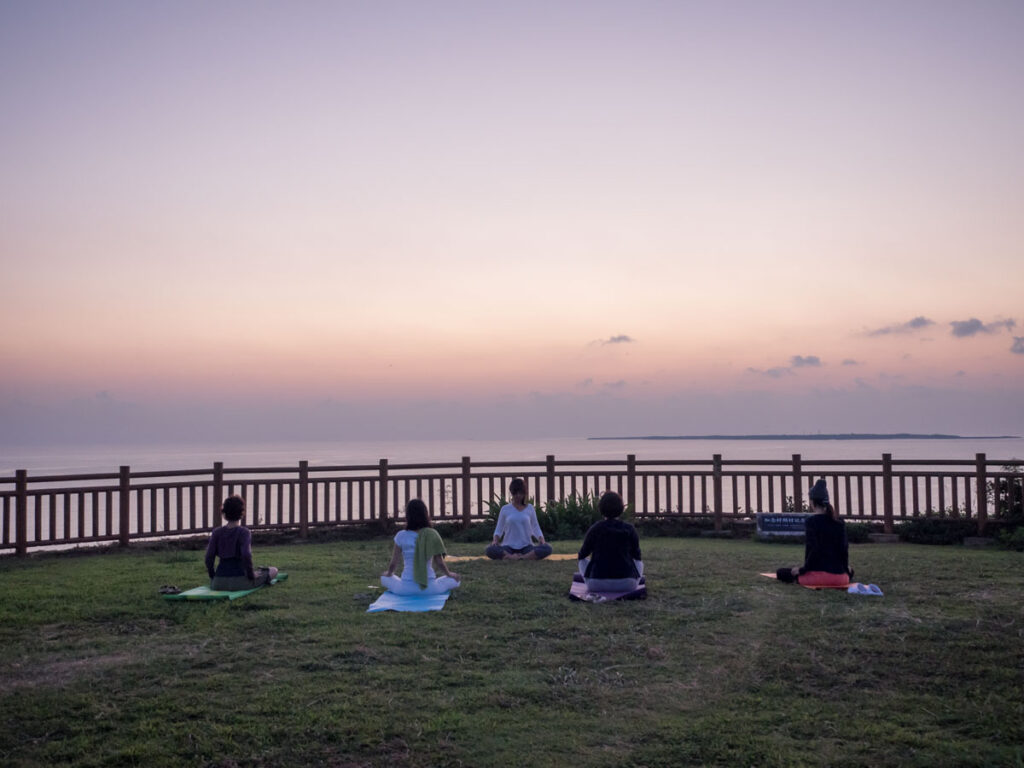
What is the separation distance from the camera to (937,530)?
14617mm

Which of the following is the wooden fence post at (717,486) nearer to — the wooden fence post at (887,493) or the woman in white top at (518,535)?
the wooden fence post at (887,493)

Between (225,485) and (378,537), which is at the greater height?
(225,485)

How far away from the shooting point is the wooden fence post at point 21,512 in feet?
43.2

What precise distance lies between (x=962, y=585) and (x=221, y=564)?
823cm

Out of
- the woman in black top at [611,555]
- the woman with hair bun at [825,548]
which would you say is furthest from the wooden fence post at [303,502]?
the woman with hair bun at [825,548]

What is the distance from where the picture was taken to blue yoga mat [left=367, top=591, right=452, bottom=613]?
838 centimetres

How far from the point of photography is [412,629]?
24.5 ft

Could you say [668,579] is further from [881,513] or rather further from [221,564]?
[881,513]

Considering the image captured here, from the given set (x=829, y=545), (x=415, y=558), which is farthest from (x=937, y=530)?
(x=415, y=558)

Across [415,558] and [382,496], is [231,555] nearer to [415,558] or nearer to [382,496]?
[415,558]

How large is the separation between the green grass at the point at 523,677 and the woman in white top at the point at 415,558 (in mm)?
342

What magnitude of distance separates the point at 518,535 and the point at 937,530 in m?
7.80

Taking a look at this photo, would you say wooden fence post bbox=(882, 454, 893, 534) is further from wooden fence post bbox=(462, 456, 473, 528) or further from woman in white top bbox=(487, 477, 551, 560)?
wooden fence post bbox=(462, 456, 473, 528)

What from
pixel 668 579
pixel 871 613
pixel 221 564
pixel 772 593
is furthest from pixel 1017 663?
pixel 221 564
